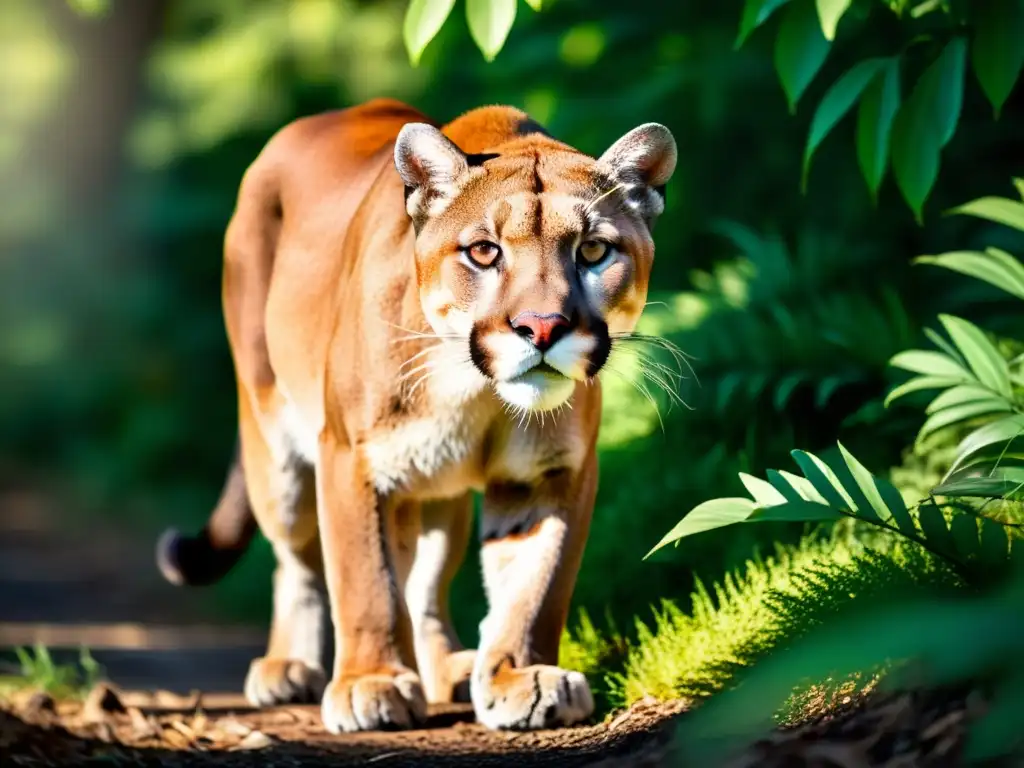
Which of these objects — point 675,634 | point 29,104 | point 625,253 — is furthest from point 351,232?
point 29,104

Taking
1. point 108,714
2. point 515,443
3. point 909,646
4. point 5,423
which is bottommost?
point 909,646

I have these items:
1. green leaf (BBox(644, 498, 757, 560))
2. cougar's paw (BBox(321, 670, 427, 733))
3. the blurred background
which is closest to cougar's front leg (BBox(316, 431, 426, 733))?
cougar's paw (BBox(321, 670, 427, 733))

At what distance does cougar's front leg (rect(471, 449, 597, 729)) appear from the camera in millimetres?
3926

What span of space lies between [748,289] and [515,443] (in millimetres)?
2550

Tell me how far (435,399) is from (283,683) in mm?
1356

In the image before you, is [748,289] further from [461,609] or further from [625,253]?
[625,253]

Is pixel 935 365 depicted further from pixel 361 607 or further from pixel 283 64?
pixel 283 64

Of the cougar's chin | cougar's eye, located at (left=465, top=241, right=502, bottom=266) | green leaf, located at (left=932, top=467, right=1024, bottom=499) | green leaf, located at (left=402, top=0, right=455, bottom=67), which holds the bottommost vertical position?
green leaf, located at (left=932, top=467, right=1024, bottom=499)

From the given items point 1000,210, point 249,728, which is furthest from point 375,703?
point 1000,210

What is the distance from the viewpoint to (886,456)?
5184 mm

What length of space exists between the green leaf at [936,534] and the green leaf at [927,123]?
1.00 m

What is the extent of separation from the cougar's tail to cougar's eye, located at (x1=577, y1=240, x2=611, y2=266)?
2.15m

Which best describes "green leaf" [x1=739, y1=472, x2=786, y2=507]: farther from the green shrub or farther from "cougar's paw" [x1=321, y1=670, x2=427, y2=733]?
"cougar's paw" [x1=321, y1=670, x2=427, y2=733]

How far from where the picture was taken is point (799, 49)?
3803 millimetres
